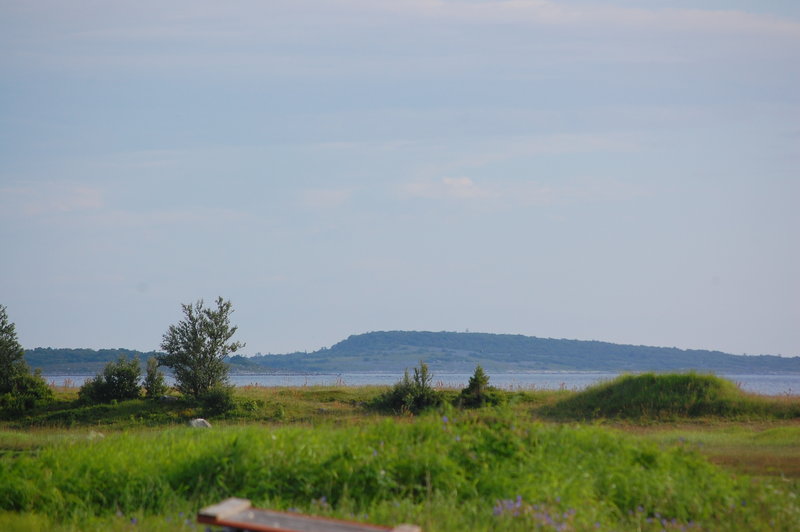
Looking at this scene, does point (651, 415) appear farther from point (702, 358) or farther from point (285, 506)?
point (702, 358)

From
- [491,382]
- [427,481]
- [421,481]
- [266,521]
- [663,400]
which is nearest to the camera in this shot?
[266,521]

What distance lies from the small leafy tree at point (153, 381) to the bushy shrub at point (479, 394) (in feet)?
32.7

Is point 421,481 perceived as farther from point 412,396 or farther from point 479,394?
point 479,394

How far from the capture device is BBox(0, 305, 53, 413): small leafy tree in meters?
24.8

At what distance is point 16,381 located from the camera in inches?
1019

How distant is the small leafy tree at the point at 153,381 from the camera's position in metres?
26.1

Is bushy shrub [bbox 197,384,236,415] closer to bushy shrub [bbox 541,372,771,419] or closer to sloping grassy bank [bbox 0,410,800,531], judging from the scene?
bushy shrub [bbox 541,372,771,419]

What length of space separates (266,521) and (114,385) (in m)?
21.3

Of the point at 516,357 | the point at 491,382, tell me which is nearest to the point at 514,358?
the point at 516,357

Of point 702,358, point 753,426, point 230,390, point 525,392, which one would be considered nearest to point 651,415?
point 753,426

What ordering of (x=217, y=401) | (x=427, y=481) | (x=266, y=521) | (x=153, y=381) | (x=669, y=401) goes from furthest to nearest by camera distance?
(x=153, y=381)
(x=217, y=401)
(x=669, y=401)
(x=427, y=481)
(x=266, y=521)

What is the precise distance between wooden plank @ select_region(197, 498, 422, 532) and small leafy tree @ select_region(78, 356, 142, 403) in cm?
2056

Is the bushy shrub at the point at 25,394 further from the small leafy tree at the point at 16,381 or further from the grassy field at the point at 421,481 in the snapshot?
the grassy field at the point at 421,481

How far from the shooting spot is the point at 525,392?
Result: 1041 inches
